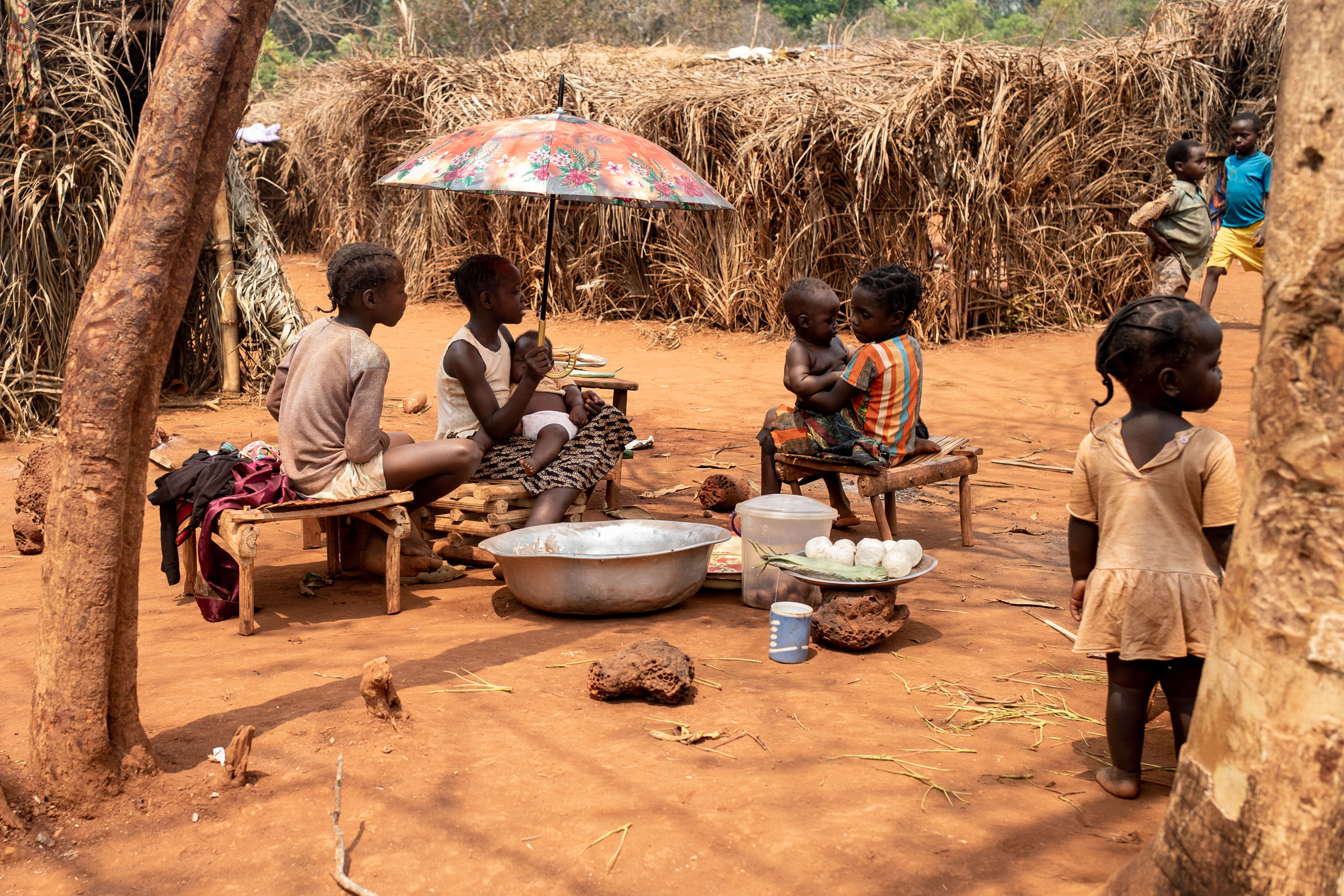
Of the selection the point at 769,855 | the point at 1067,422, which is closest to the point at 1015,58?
the point at 1067,422

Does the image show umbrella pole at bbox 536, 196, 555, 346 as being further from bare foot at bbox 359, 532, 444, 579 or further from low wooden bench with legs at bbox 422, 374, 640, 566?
bare foot at bbox 359, 532, 444, 579

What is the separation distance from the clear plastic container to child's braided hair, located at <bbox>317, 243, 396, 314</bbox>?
1.65 metres

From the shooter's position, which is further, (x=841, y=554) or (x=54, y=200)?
(x=54, y=200)

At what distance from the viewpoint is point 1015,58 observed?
1005 cm

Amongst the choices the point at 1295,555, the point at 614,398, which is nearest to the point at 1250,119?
the point at 614,398

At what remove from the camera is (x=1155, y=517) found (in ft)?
8.09

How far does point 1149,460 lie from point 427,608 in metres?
2.72

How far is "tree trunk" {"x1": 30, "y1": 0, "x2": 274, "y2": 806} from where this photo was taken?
229cm

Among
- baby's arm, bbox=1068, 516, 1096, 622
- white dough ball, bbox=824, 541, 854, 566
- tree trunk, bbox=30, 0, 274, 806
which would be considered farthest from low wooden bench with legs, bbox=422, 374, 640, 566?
baby's arm, bbox=1068, 516, 1096, 622

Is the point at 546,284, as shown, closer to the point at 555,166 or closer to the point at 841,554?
the point at 555,166

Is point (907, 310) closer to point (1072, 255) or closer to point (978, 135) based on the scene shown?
point (978, 135)

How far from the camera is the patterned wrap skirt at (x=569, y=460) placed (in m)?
4.56

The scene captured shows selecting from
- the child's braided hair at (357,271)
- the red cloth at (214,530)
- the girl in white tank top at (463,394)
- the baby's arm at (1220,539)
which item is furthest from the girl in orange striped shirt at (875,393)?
the red cloth at (214,530)

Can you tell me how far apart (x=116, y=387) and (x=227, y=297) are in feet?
21.0
